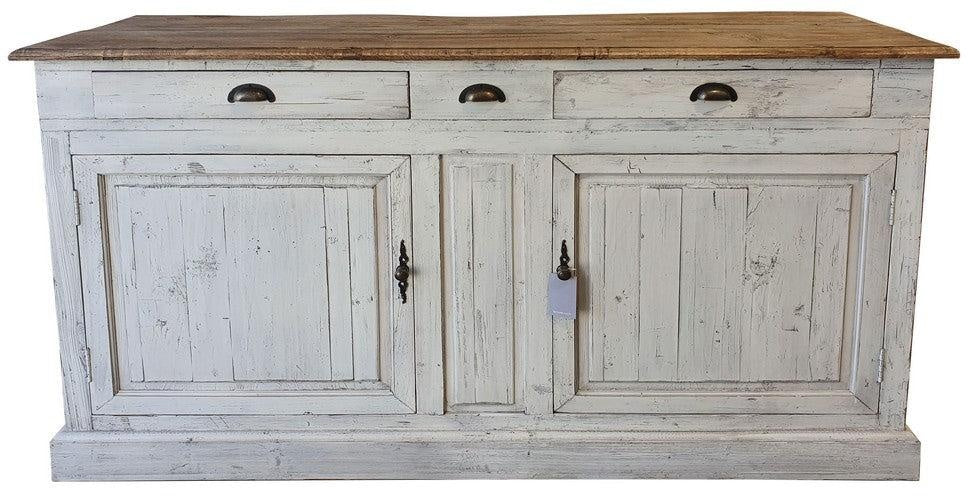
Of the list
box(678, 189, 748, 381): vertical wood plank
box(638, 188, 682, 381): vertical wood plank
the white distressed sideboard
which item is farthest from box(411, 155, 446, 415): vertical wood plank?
box(678, 189, 748, 381): vertical wood plank

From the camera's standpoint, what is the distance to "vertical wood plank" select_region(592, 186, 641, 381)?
3553 mm

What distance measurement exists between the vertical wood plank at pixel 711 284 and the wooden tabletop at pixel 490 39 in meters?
0.40

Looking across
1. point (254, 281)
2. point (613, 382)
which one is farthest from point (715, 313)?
point (254, 281)

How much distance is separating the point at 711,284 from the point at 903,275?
50cm

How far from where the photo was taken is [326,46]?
3.47m

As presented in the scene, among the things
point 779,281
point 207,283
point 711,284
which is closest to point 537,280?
point 711,284

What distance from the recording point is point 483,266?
11.8 feet

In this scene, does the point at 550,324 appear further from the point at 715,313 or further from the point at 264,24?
the point at 264,24

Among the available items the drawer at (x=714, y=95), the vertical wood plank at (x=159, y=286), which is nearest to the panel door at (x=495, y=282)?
the drawer at (x=714, y=95)

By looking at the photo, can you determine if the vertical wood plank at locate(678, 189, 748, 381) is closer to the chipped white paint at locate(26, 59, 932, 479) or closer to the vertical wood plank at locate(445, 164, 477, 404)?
the chipped white paint at locate(26, 59, 932, 479)

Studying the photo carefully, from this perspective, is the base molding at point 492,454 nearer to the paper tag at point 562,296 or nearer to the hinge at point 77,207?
the paper tag at point 562,296

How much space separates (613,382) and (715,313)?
13.1 inches

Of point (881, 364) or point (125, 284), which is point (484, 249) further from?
point (881, 364)

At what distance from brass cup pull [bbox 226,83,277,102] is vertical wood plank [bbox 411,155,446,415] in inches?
15.9
